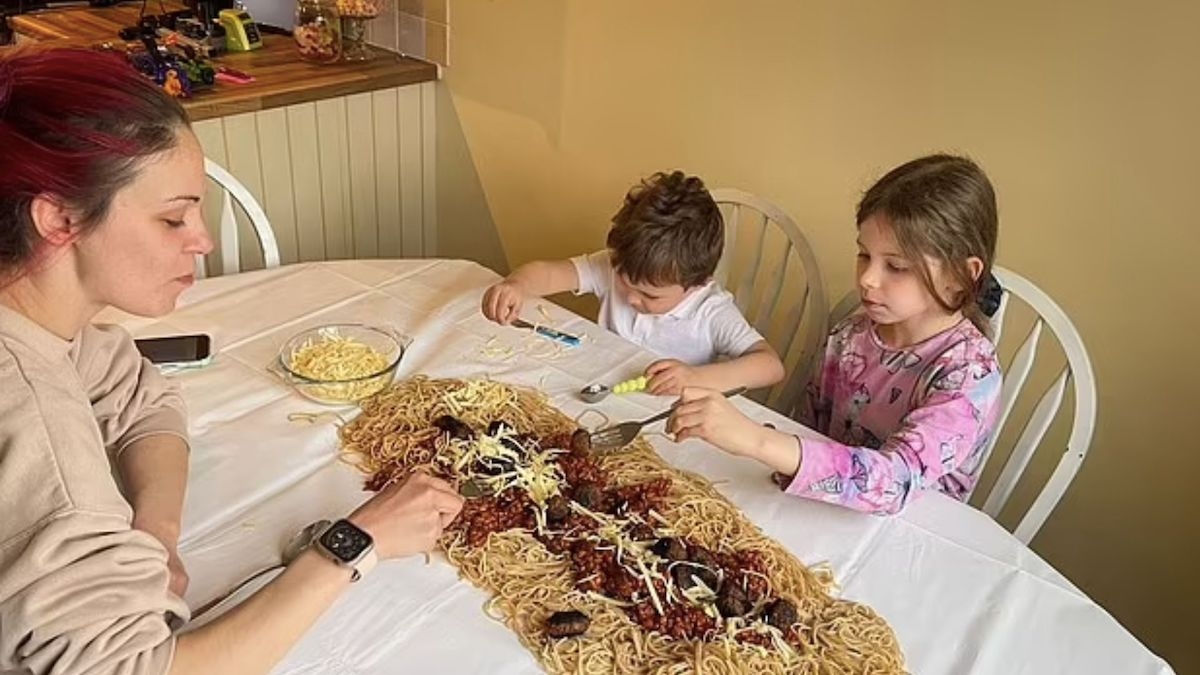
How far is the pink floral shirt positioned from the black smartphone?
916 millimetres

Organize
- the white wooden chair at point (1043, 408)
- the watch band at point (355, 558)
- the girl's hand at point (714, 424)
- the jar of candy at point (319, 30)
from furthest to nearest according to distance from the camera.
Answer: the jar of candy at point (319, 30)
the white wooden chair at point (1043, 408)
the girl's hand at point (714, 424)
the watch band at point (355, 558)

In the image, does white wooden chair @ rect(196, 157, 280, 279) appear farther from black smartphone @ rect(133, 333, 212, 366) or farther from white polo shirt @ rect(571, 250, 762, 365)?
white polo shirt @ rect(571, 250, 762, 365)

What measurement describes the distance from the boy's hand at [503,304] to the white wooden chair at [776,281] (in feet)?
1.52

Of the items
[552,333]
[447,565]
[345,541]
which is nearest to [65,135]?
[345,541]

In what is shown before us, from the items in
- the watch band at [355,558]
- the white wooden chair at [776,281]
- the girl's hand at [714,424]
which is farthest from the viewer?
the white wooden chair at [776,281]

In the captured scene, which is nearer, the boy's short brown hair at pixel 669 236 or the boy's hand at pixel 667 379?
the boy's hand at pixel 667 379

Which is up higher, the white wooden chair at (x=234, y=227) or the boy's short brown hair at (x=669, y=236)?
the boy's short brown hair at (x=669, y=236)

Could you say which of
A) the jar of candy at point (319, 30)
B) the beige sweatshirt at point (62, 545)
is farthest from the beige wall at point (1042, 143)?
the beige sweatshirt at point (62, 545)

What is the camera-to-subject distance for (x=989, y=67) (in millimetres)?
1832

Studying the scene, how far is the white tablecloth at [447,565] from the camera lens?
43.3 inches

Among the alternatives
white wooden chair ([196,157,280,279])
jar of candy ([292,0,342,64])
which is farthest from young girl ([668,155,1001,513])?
jar of candy ([292,0,342,64])

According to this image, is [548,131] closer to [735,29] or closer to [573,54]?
[573,54]

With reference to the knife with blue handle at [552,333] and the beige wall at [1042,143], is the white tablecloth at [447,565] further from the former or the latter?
the beige wall at [1042,143]

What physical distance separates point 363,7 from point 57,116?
2.00 metres
